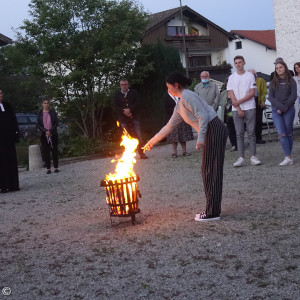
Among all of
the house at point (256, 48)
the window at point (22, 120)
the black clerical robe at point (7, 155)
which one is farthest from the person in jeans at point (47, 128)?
the house at point (256, 48)

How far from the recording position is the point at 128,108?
14.2 m

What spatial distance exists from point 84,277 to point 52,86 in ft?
54.0

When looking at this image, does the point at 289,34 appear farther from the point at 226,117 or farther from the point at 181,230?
the point at 181,230

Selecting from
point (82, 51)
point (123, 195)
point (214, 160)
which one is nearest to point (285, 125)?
point (214, 160)

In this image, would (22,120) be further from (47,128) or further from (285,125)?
(285,125)

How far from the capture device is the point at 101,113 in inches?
851

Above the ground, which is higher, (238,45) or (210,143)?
(238,45)

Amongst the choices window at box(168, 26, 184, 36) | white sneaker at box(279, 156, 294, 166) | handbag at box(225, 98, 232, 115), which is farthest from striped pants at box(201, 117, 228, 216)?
window at box(168, 26, 184, 36)

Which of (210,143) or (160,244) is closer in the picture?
(160,244)

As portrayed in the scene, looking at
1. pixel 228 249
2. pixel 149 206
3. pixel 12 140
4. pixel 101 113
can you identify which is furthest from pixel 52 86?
pixel 228 249

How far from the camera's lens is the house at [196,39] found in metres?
49.8

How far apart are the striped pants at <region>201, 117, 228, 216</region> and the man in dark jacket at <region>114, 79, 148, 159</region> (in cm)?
768

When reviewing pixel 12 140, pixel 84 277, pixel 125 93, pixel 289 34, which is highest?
pixel 289 34

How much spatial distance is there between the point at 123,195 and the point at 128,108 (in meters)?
7.58
